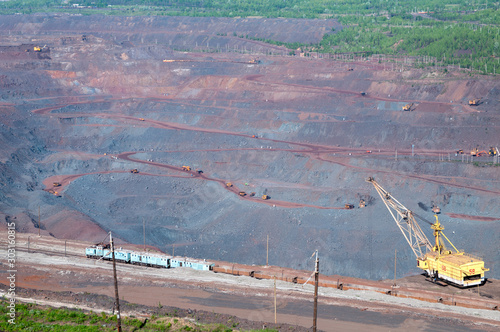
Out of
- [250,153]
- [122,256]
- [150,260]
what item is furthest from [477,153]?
[122,256]

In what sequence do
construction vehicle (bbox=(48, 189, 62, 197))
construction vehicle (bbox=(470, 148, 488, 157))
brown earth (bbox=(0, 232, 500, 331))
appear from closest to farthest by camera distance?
1. brown earth (bbox=(0, 232, 500, 331))
2. construction vehicle (bbox=(48, 189, 62, 197))
3. construction vehicle (bbox=(470, 148, 488, 157))

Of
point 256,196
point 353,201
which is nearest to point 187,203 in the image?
point 256,196

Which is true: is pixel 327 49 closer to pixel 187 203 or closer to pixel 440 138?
pixel 440 138

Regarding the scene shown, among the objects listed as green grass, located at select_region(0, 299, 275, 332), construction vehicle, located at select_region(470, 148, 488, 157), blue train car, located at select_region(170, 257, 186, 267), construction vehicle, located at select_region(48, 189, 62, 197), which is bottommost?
construction vehicle, located at select_region(48, 189, 62, 197)

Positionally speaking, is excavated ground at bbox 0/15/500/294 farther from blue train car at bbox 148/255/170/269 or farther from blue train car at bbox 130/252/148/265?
blue train car at bbox 130/252/148/265

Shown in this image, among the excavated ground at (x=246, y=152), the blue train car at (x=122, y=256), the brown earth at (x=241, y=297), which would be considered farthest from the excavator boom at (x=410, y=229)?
the blue train car at (x=122, y=256)

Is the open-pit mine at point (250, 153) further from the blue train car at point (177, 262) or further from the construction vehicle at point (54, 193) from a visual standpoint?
the blue train car at point (177, 262)

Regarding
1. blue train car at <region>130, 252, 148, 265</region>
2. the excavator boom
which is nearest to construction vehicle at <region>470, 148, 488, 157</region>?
the excavator boom

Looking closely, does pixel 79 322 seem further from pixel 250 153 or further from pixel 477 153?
pixel 477 153
